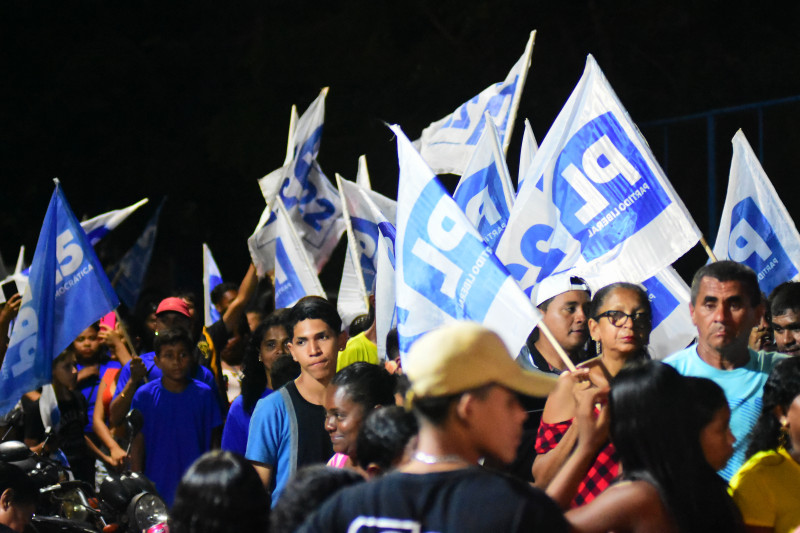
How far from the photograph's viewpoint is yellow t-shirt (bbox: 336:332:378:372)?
6.63m

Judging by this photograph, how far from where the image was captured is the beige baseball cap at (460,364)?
244 centimetres

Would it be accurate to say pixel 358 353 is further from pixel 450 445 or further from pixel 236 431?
pixel 450 445

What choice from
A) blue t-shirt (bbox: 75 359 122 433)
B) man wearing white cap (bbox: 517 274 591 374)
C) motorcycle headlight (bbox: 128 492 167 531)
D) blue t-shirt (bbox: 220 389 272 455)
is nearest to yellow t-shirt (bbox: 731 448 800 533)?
man wearing white cap (bbox: 517 274 591 374)

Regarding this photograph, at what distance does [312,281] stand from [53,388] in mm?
1952

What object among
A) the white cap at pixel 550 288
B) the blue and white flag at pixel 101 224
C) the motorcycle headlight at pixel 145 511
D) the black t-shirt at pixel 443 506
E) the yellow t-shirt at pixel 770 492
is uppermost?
the blue and white flag at pixel 101 224

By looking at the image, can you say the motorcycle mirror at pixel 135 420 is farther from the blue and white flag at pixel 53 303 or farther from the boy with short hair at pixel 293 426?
the boy with short hair at pixel 293 426

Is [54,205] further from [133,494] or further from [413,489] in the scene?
[413,489]

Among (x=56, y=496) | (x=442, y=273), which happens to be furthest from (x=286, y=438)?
(x=56, y=496)

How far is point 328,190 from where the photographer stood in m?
9.33

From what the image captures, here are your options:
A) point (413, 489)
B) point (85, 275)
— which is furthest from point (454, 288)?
point (85, 275)

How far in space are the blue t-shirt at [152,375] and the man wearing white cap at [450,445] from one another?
15.7 ft

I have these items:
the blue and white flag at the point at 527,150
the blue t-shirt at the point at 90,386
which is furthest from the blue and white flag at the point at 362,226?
the blue t-shirt at the point at 90,386

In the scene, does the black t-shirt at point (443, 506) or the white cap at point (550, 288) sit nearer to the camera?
the black t-shirt at point (443, 506)

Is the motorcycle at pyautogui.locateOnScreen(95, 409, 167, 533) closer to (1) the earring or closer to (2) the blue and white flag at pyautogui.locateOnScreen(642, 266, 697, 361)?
(2) the blue and white flag at pyautogui.locateOnScreen(642, 266, 697, 361)
